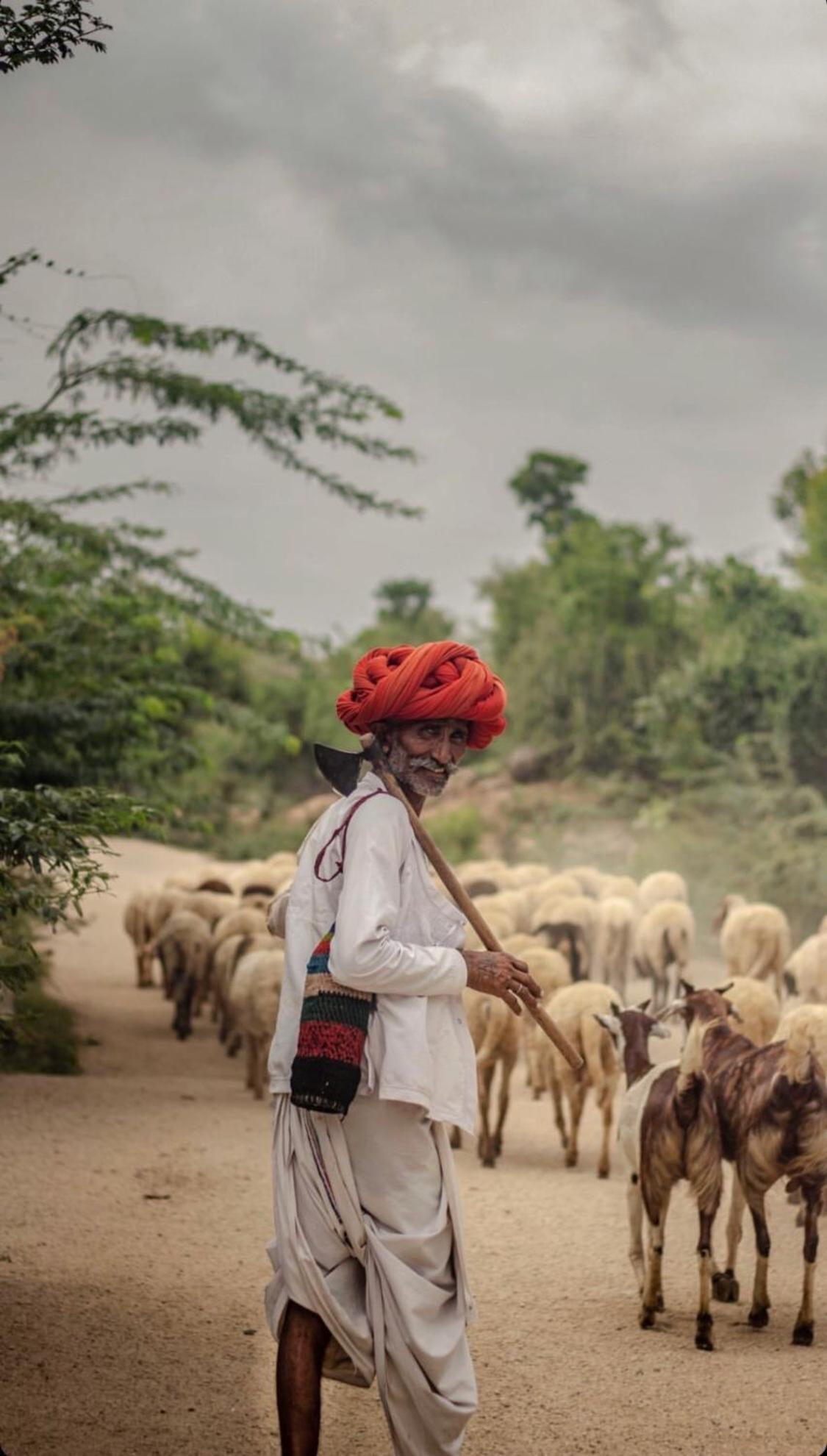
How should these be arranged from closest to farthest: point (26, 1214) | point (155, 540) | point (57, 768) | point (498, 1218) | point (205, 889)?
point (26, 1214), point (498, 1218), point (57, 768), point (155, 540), point (205, 889)

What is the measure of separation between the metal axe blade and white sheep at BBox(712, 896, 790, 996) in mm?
8849

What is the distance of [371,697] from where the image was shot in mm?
3656

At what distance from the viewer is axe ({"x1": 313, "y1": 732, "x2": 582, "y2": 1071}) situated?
3645 millimetres

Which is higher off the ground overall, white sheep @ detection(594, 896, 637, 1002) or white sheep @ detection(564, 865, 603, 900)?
white sheep @ detection(564, 865, 603, 900)

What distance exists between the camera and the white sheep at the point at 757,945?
12.1 meters

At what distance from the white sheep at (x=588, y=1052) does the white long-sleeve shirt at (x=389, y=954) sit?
14.3ft

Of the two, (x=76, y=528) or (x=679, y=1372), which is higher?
(x=76, y=528)

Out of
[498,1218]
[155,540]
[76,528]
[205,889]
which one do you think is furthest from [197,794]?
[498,1218]

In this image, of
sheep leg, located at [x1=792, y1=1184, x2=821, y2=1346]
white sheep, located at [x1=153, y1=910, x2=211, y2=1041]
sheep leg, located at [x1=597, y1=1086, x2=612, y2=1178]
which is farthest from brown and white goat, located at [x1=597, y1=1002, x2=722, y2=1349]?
white sheep, located at [x1=153, y1=910, x2=211, y2=1041]

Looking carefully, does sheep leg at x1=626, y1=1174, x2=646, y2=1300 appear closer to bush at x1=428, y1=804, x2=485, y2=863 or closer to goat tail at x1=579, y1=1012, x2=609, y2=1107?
goat tail at x1=579, y1=1012, x2=609, y2=1107

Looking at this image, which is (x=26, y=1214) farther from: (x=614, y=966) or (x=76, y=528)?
(x=614, y=966)

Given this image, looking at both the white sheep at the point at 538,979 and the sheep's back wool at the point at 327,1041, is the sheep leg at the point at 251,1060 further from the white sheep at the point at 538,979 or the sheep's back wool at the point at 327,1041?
the sheep's back wool at the point at 327,1041

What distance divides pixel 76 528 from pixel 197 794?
216 inches

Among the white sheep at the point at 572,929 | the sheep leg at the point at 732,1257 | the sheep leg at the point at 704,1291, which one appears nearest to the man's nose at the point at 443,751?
the sheep leg at the point at 704,1291
